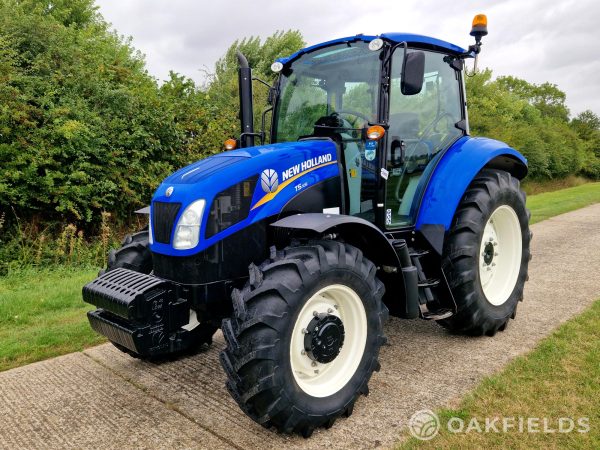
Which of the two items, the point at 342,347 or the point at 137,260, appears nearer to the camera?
the point at 342,347

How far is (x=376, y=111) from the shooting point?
3.64 meters

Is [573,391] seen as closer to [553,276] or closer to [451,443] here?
[451,443]

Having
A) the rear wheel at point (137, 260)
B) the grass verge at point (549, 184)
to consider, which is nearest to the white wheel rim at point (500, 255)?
the rear wheel at point (137, 260)

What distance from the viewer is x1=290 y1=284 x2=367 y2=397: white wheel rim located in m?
2.89

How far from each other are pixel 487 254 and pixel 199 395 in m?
2.67

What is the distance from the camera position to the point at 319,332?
2.89 m

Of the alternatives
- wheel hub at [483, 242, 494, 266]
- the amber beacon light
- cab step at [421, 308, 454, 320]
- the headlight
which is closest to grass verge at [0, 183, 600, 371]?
the headlight

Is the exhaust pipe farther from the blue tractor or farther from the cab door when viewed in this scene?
the cab door

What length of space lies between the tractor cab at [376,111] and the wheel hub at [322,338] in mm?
1076

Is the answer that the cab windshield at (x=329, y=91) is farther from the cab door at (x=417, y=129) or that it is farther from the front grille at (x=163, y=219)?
the front grille at (x=163, y=219)

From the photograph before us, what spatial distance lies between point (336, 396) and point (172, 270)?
1264 millimetres

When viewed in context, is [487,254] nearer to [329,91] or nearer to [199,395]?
[329,91]

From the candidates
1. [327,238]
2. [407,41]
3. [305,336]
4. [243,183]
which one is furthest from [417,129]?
[305,336]

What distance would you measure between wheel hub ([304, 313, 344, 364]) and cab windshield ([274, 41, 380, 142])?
4.93 ft
